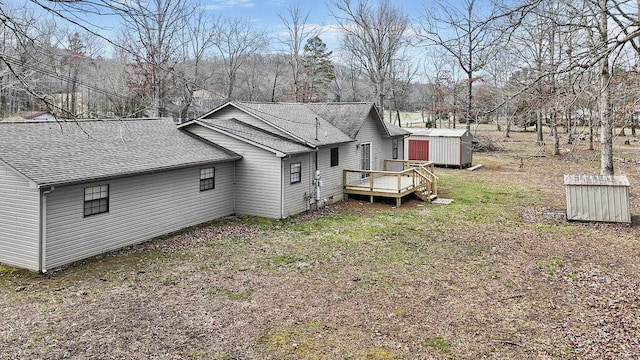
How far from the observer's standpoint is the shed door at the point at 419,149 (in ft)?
99.7

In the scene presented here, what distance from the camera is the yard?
696 centimetres

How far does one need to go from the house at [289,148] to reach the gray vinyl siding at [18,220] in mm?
6745

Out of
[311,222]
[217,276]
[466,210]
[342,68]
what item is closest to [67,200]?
[217,276]

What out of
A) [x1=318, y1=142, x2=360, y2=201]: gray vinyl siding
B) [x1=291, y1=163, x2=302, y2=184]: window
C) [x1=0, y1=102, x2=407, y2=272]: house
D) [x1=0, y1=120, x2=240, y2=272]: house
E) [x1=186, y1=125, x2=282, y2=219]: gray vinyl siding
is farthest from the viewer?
[x1=318, y1=142, x2=360, y2=201]: gray vinyl siding

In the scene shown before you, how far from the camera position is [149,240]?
12719mm

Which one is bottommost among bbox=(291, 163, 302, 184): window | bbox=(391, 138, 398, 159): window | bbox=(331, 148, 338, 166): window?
bbox=(291, 163, 302, 184): window

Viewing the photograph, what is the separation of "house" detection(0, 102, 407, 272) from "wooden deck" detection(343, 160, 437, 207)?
1.82 ft

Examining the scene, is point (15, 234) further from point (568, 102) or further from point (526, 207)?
point (526, 207)

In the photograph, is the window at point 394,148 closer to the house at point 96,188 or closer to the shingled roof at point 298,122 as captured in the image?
the shingled roof at point 298,122

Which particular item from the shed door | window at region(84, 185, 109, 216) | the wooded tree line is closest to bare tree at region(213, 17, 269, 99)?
the wooded tree line

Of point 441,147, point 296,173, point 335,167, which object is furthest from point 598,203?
point 441,147

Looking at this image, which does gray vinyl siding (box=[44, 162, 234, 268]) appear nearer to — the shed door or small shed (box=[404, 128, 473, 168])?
small shed (box=[404, 128, 473, 168])

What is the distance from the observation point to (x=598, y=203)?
48.6 feet

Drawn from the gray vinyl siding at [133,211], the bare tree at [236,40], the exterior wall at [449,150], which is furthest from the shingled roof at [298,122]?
the bare tree at [236,40]
